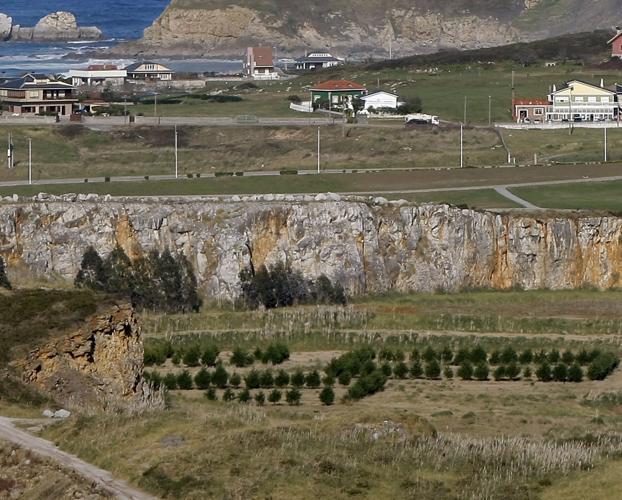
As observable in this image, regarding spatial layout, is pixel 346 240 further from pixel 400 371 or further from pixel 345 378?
pixel 345 378

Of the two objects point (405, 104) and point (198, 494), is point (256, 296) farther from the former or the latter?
point (405, 104)

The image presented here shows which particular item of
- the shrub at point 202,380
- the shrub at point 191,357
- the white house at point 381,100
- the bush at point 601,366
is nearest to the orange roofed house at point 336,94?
the white house at point 381,100

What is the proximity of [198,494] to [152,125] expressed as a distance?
77.0 meters

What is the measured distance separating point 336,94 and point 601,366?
248ft

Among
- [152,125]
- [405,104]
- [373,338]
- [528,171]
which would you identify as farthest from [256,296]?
[405,104]

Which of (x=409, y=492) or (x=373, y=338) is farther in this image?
(x=373, y=338)

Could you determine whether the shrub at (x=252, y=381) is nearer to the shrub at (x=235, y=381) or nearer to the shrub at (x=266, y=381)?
the shrub at (x=266, y=381)

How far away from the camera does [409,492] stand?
104 feet

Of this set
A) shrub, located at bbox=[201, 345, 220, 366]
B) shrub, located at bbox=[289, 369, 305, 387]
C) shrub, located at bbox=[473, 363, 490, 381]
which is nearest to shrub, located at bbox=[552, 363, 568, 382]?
shrub, located at bbox=[473, 363, 490, 381]

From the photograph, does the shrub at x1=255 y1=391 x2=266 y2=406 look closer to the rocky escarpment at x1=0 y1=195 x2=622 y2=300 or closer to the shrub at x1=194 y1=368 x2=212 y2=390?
the shrub at x1=194 y1=368 x2=212 y2=390

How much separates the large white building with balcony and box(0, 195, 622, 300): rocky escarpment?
148 ft

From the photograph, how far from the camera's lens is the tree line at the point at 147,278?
65875 millimetres

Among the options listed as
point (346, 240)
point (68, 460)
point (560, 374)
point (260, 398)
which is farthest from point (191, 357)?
point (68, 460)

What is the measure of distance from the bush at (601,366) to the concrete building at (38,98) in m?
66.7
